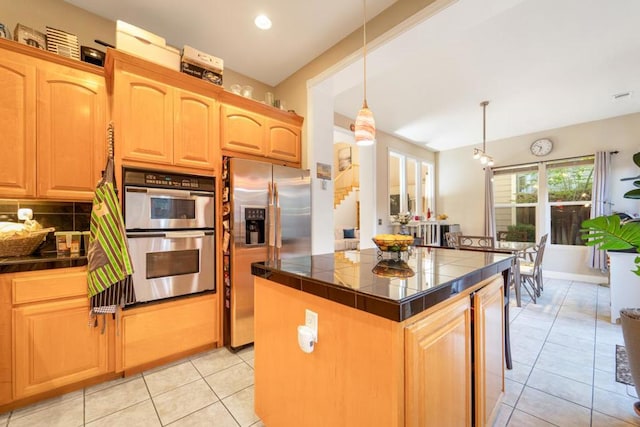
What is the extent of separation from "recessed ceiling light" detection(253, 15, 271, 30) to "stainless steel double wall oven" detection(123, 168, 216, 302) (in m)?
1.41

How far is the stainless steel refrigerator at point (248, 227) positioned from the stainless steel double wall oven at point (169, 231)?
16cm

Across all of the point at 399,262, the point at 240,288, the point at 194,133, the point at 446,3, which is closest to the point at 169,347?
the point at 240,288

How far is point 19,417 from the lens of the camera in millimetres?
1592

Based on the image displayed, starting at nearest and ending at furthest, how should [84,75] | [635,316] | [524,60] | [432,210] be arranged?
1. [635,316]
2. [84,75]
3. [524,60]
4. [432,210]

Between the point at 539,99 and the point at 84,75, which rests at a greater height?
the point at 539,99

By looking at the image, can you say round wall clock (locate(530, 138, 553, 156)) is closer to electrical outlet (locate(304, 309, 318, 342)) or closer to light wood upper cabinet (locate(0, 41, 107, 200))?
electrical outlet (locate(304, 309, 318, 342))

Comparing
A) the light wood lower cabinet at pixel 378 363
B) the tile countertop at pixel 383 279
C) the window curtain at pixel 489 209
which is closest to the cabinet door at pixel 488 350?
the light wood lower cabinet at pixel 378 363

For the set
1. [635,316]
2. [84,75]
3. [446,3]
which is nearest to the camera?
[635,316]

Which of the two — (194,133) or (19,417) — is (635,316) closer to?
(194,133)

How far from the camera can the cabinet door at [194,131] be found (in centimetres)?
220

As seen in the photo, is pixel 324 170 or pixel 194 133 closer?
pixel 194 133

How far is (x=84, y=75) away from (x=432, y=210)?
657cm

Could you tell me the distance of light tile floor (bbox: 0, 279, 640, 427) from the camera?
5.16 ft

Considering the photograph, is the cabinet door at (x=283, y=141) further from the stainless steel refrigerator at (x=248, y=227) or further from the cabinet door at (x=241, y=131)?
the stainless steel refrigerator at (x=248, y=227)
